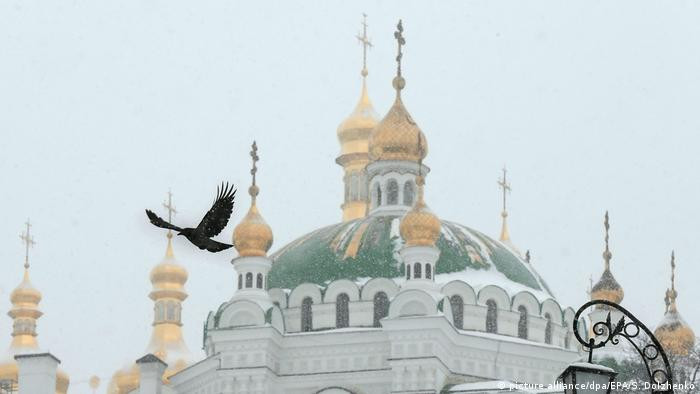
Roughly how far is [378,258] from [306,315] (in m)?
2.28

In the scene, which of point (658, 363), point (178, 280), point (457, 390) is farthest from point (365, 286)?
point (178, 280)

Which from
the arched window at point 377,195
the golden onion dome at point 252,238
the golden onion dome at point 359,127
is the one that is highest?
the golden onion dome at point 359,127

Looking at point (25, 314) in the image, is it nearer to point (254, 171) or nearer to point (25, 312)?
point (25, 312)

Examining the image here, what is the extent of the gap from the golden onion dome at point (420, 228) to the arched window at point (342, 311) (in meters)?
2.53

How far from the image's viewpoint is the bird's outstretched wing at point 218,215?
15342 millimetres

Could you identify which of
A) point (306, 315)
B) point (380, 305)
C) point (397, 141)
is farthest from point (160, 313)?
point (380, 305)

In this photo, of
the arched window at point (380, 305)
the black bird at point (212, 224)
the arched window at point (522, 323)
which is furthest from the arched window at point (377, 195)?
the black bird at point (212, 224)

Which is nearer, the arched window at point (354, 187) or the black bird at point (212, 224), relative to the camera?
the black bird at point (212, 224)

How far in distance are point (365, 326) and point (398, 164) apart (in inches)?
241

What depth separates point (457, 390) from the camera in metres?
43.3

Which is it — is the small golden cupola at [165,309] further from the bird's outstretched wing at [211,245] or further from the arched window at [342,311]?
the bird's outstretched wing at [211,245]

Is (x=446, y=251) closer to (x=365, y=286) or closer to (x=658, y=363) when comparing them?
(x=365, y=286)

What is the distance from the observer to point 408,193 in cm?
5050

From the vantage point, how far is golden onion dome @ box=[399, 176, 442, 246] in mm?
44656
